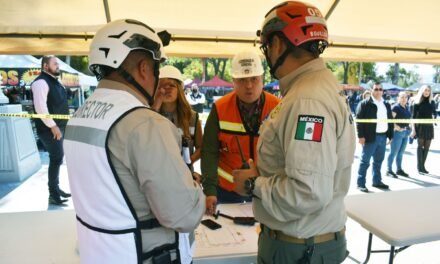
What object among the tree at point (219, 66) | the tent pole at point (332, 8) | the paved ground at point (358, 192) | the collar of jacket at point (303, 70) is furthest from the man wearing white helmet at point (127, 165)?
the tree at point (219, 66)

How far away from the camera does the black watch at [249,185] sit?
1445mm

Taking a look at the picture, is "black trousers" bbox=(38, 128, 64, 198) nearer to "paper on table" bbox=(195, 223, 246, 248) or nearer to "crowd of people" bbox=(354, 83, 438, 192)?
"paper on table" bbox=(195, 223, 246, 248)

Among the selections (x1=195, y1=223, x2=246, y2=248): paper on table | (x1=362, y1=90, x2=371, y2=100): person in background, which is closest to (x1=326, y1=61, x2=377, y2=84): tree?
(x1=362, y1=90, x2=371, y2=100): person in background

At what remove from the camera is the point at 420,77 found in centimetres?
5478

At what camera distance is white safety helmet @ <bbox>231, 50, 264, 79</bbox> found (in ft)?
8.32

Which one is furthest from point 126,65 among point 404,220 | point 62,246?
point 404,220

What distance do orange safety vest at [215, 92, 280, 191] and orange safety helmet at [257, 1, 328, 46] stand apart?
112 cm

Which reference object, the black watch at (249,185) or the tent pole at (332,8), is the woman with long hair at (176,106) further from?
the tent pole at (332,8)

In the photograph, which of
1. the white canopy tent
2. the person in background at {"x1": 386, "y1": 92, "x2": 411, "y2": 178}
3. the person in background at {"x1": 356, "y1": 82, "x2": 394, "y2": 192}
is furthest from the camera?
the person in background at {"x1": 386, "y1": 92, "x2": 411, "y2": 178}

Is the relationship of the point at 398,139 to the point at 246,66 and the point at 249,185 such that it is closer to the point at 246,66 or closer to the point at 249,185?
the point at 246,66

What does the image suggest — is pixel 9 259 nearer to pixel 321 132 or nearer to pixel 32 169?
pixel 321 132

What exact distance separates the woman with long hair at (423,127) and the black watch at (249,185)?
6.48 m

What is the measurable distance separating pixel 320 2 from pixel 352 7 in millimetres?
276

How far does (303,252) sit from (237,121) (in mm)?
1274
